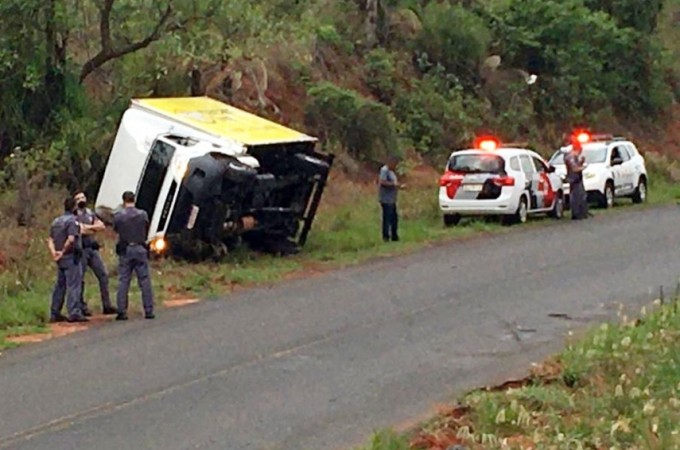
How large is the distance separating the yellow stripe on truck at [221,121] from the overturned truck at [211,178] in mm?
17

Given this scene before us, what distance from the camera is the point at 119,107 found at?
94.6ft

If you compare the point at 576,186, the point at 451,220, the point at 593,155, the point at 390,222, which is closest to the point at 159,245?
the point at 390,222

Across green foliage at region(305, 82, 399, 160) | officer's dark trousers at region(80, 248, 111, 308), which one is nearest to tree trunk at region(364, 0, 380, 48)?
green foliage at region(305, 82, 399, 160)

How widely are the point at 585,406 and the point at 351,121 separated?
2512 cm

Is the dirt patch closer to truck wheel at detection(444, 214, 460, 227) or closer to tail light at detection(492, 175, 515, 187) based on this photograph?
tail light at detection(492, 175, 515, 187)

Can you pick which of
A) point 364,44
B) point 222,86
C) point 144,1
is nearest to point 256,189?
point 144,1

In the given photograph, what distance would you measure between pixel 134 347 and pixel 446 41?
2956 cm

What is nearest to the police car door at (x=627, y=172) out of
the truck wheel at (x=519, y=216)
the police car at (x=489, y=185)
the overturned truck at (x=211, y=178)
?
the police car at (x=489, y=185)

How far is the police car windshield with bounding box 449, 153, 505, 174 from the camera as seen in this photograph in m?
29.7

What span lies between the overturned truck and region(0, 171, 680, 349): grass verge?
42 cm

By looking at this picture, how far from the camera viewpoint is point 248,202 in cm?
2350

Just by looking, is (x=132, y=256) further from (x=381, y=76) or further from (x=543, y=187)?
(x=381, y=76)

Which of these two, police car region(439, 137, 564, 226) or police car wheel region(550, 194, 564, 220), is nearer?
police car region(439, 137, 564, 226)

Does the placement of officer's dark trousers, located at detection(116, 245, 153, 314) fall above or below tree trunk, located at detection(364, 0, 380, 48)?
below
